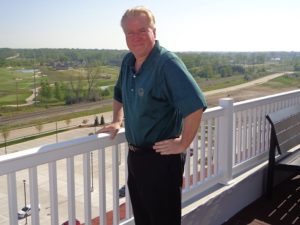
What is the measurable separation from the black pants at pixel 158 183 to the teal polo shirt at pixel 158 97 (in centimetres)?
9

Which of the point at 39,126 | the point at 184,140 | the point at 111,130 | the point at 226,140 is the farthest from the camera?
the point at 39,126

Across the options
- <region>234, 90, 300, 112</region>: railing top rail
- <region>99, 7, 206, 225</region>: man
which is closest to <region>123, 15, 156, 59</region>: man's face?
<region>99, 7, 206, 225</region>: man

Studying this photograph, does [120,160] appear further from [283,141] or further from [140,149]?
[283,141]

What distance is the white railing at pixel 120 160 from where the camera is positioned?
1541 mm

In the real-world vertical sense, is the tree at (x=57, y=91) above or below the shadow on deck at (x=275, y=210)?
below

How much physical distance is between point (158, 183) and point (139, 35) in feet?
2.15

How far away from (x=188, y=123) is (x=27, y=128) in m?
65.9

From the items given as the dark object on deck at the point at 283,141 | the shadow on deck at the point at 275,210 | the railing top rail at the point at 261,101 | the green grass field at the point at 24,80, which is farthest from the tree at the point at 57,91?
the shadow on deck at the point at 275,210

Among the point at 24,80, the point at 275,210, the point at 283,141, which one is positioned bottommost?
the point at 24,80

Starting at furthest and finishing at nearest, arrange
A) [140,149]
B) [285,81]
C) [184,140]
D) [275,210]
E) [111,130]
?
1. [285,81]
2. [275,210]
3. [111,130]
4. [140,149]
5. [184,140]

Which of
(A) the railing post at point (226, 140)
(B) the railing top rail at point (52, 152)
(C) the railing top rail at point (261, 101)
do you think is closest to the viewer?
(B) the railing top rail at point (52, 152)

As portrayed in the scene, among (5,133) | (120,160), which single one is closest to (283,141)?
(120,160)

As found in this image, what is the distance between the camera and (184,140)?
5.08 ft

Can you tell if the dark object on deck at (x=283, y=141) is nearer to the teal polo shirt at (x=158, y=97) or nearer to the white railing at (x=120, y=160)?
the white railing at (x=120, y=160)
